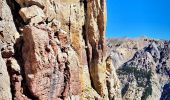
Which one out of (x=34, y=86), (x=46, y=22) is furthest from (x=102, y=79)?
(x=34, y=86)

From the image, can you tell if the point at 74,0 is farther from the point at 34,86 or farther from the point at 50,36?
the point at 34,86

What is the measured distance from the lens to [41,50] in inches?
1860

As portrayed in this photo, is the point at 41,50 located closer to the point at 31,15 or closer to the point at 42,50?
the point at 42,50

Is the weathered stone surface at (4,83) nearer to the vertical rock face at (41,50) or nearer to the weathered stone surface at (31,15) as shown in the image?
the vertical rock face at (41,50)

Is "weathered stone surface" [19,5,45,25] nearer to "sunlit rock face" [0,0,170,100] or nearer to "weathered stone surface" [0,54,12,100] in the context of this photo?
"sunlit rock face" [0,0,170,100]

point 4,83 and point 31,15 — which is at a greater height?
point 31,15

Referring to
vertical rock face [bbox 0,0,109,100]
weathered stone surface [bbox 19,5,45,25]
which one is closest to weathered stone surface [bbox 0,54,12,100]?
vertical rock face [bbox 0,0,109,100]

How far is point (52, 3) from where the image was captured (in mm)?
57875

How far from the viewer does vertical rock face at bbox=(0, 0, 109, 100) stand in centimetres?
4634

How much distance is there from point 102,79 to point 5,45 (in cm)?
2343

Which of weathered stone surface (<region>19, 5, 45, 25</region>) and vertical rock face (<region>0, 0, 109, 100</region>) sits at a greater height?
weathered stone surface (<region>19, 5, 45, 25</region>)

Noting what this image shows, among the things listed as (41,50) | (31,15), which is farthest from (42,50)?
(31,15)

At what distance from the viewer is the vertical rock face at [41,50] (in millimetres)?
46344

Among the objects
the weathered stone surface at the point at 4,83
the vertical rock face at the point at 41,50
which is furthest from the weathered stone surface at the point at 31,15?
the weathered stone surface at the point at 4,83
